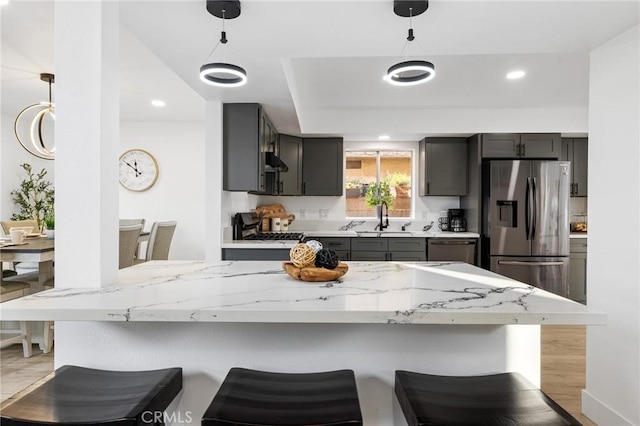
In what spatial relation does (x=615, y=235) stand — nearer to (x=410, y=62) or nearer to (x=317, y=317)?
(x=410, y=62)

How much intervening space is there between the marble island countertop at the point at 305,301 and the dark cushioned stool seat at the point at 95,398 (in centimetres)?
23

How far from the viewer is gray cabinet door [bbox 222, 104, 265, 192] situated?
11.0 feet

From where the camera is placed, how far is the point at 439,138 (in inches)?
183

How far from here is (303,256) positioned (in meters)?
1.59

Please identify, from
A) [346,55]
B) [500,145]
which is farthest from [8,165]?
[500,145]

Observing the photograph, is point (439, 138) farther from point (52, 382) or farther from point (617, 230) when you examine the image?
point (52, 382)

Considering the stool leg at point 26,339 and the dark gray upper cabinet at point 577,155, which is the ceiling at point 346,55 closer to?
the dark gray upper cabinet at point 577,155

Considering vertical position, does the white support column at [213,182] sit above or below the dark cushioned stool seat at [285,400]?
above

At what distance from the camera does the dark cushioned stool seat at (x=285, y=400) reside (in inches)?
39.0

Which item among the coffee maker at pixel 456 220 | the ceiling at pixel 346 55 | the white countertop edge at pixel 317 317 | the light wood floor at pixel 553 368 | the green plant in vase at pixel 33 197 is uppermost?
the ceiling at pixel 346 55

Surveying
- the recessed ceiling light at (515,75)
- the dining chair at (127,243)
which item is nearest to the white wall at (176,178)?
the dining chair at (127,243)

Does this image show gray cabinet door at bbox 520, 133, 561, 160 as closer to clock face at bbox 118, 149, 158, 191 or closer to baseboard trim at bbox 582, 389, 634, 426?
baseboard trim at bbox 582, 389, 634, 426

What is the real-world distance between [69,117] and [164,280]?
2.43 feet

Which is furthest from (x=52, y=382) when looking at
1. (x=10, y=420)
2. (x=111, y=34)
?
(x=111, y=34)
